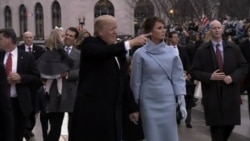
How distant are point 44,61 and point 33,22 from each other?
7717 centimetres

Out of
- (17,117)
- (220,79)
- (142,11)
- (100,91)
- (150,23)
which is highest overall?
(142,11)

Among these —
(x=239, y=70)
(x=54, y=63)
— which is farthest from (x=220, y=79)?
(x=54, y=63)

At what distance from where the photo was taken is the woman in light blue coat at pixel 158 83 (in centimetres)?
743

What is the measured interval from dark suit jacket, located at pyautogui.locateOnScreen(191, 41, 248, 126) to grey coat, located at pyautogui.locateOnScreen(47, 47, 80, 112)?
5.97 ft

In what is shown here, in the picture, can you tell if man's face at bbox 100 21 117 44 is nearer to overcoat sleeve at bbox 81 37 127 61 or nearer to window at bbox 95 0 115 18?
overcoat sleeve at bbox 81 37 127 61

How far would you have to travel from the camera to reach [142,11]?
76438 mm

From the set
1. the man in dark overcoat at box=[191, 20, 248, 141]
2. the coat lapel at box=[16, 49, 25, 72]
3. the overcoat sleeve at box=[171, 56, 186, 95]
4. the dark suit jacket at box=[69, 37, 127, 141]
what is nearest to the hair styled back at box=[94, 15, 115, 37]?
the dark suit jacket at box=[69, 37, 127, 141]

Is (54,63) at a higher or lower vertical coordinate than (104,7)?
lower

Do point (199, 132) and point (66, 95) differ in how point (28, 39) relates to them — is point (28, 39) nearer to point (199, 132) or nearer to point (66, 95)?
point (199, 132)

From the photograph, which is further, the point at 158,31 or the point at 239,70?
the point at 239,70

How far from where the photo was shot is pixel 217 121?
342 inches

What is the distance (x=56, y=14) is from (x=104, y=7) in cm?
678

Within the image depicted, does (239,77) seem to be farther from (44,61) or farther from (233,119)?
(44,61)

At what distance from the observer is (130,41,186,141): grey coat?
7.43m
